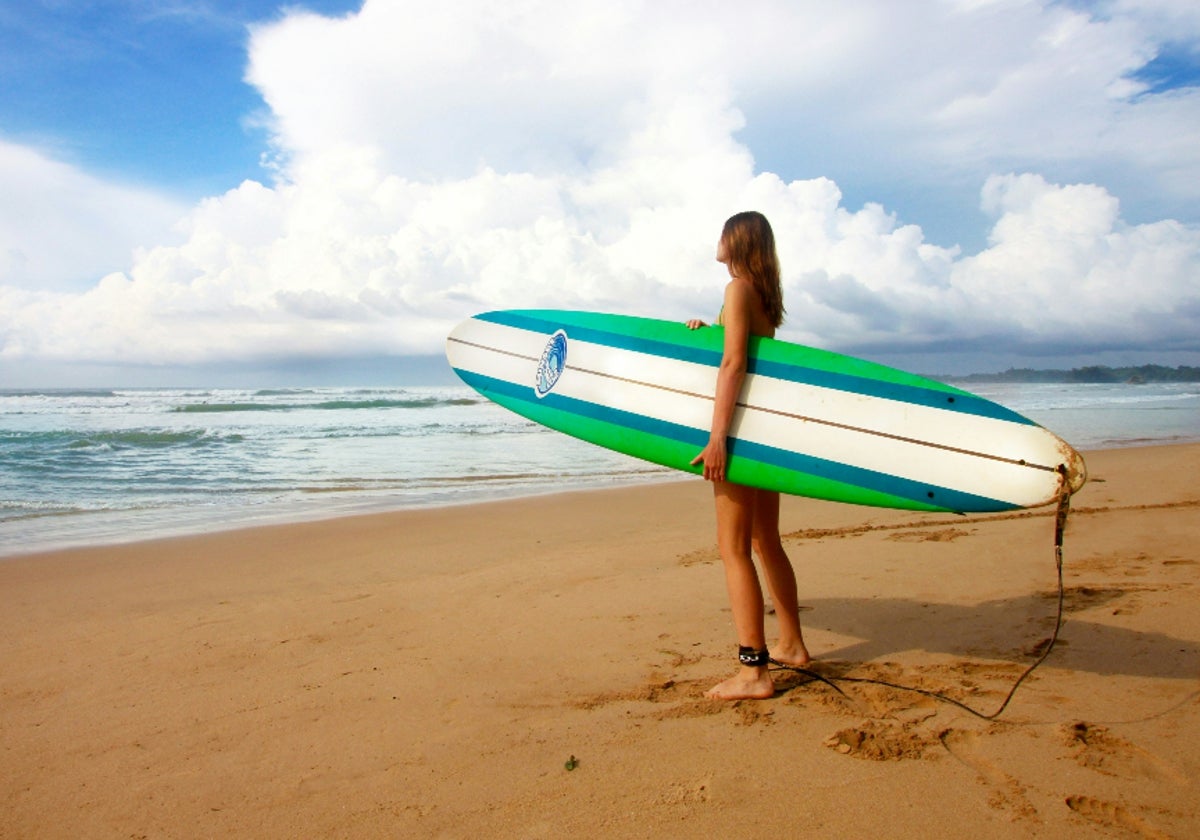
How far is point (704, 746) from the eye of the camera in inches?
82.0

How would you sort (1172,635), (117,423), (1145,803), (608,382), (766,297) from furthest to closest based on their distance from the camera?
(117,423) < (608,382) < (1172,635) < (766,297) < (1145,803)

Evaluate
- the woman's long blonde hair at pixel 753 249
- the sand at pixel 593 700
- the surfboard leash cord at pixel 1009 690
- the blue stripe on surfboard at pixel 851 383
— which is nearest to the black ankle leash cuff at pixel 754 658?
the sand at pixel 593 700

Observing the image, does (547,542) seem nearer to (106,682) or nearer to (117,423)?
(106,682)

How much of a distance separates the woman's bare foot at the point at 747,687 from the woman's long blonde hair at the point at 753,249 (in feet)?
4.06

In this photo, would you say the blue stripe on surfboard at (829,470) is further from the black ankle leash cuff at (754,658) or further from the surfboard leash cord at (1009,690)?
the black ankle leash cuff at (754,658)

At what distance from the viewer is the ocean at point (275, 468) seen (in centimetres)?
680

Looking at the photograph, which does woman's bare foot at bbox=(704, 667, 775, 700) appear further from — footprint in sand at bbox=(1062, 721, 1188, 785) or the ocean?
the ocean

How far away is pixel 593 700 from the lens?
2436 mm

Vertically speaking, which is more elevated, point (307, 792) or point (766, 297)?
point (766, 297)

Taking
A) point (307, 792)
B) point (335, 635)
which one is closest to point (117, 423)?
point (335, 635)

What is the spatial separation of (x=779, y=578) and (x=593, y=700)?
791 millimetres

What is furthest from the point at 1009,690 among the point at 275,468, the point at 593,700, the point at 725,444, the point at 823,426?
the point at 275,468

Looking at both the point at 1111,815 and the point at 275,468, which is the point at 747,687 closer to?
the point at 1111,815

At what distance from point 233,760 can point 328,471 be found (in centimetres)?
808
